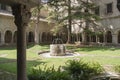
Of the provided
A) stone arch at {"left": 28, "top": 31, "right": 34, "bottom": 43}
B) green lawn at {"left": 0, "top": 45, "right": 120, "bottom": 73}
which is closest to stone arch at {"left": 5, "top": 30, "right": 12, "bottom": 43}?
stone arch at {"left": 28, "top": 31, "right": 34, "bottom": 43}

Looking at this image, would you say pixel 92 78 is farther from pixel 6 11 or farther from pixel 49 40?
pixel 49 40

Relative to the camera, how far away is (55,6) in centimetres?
2998

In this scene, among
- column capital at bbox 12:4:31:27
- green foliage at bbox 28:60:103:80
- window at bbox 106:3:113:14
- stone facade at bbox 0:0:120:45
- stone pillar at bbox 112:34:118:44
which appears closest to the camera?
column capital at bbox 12:4:31:27

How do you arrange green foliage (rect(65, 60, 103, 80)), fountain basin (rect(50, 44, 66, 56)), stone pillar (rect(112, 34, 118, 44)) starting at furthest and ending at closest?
stone pillar (rect(112, 34, 118, 44)), fountain basin (rect(50, 44, 66, 56)), green foliage (rect(65, 60, 103, 80))

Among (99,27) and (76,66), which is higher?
(99,27)

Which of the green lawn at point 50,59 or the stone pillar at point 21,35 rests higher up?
the stone pillar at point 21,35

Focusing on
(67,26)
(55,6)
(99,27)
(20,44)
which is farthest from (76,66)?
(99,27)

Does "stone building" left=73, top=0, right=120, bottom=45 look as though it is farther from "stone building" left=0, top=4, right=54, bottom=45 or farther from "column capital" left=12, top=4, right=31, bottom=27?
"column capital" left=12, top=4, right=31, bottom=27

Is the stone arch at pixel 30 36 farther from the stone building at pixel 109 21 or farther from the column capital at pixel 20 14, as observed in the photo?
the column capital at pixel 20 14

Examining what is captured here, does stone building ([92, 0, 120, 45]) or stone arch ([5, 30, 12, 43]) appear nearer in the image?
stone building ([92, 0, 120, 45])

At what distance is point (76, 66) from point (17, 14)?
16.0 ft

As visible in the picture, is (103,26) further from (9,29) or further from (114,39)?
(9,29)

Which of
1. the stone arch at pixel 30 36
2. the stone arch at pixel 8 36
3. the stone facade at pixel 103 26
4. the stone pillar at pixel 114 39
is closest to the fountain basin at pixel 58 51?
the stone facade at pixel 103 26

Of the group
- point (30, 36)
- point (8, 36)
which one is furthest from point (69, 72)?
point (30, 36)
